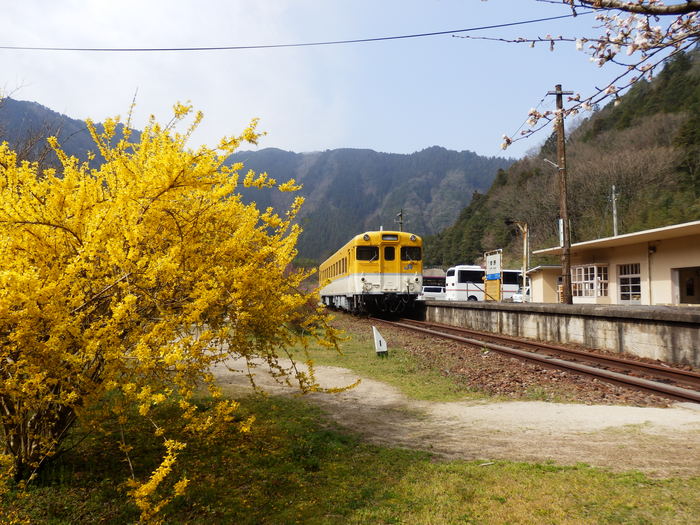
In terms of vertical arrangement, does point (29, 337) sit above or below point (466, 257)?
below

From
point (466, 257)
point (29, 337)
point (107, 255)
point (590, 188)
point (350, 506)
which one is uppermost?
point (590, 188)

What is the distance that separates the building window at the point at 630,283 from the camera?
18.5 m

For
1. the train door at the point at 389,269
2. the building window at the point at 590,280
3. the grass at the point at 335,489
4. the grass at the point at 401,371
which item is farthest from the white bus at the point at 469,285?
the grass at the point at 335,489

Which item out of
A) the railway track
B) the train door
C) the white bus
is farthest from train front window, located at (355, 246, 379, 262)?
the white bus

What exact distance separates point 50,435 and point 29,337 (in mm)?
1128

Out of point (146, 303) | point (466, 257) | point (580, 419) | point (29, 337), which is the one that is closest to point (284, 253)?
point (146, 303)

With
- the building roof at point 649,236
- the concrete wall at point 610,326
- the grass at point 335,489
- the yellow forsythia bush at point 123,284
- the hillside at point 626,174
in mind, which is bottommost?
the grass at point 335,489

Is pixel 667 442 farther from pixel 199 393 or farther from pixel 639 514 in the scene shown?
pixel 199 393

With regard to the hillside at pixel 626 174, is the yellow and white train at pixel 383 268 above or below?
below

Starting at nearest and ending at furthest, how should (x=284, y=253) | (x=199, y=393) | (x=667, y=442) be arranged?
(x=284, y=253) < (x=667, y=442) < (x=199, y=393)

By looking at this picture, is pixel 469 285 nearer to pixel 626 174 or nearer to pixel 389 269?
pixel 389 269

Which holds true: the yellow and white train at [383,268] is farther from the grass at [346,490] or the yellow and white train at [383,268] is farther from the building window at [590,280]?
the grass at [346,490]

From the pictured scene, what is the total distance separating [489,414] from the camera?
18.7ft

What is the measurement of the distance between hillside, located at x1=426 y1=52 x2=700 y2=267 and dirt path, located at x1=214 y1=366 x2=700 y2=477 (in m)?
31.4
